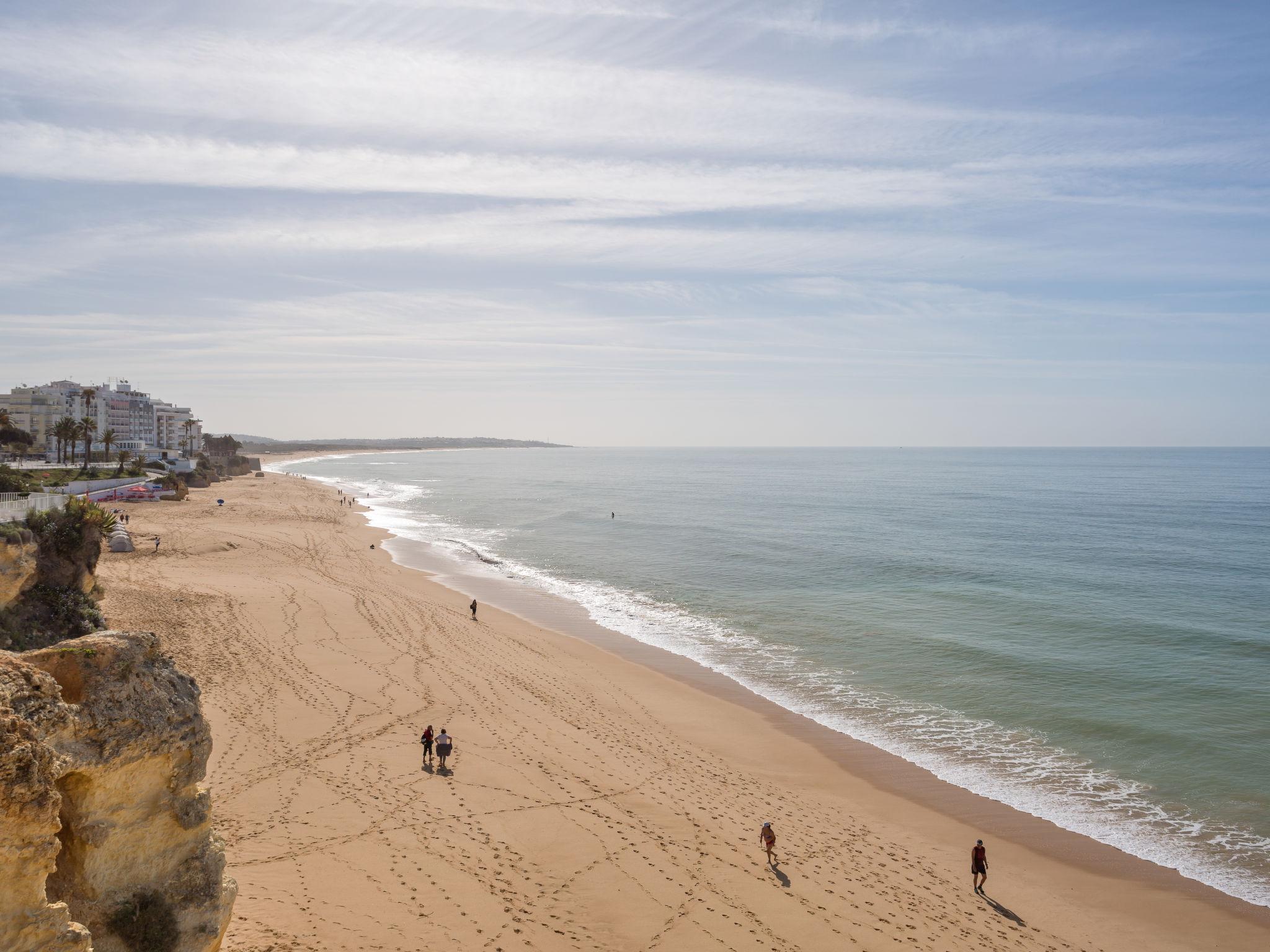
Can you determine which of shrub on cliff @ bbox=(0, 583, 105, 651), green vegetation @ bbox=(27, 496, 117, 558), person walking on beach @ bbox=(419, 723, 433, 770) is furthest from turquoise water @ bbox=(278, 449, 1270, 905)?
green vegetation @ bbox=(27, 496, 117, 558)

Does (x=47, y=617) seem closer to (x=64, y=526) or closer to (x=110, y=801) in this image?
(x=64, y=526)

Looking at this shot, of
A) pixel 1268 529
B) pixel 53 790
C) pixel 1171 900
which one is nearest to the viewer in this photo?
pixel 53 790

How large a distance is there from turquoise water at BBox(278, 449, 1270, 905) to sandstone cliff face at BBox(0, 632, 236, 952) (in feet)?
53.8

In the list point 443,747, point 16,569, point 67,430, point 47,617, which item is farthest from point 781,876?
point 67,430

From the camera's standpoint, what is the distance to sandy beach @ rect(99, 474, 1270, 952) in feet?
39.5

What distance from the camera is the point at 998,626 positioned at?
108 ft

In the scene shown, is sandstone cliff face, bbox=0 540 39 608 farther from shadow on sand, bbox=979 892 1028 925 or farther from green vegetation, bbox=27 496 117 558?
shadow on sand, bbox=979 892 1028 925

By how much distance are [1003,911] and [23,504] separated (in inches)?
1007

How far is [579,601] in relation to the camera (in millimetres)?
38500

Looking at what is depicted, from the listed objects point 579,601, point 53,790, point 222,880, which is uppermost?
point 53,790

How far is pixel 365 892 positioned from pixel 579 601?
26.4 m

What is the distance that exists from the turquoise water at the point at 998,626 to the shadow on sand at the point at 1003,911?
3934 millimetres

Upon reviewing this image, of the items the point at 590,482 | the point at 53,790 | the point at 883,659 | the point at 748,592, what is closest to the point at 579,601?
the point at 748,592

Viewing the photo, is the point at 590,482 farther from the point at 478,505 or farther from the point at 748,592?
the point at 748,592
